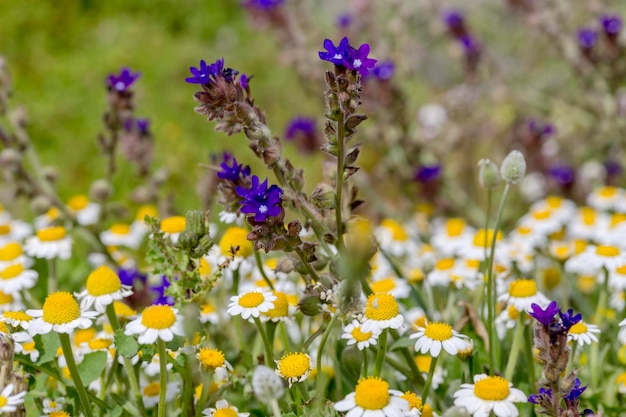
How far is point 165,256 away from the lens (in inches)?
36.5

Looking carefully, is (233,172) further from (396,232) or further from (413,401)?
(396,232)

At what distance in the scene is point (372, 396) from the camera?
77 centimetres

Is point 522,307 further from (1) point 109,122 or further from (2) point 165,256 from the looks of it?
(1) point 109,122

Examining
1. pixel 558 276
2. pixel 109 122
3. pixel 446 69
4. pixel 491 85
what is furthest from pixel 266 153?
pixel 446 69

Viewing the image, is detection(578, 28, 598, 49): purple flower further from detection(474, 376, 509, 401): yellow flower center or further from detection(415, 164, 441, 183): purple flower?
detection(474, 376, 509, 401): yellow flower center

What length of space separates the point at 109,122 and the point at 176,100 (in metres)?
1.67

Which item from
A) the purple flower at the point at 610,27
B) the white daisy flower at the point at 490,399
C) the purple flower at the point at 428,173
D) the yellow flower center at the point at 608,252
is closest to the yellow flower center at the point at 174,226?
the white daisy flower at the point at 490,399

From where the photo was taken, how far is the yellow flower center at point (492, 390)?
814 mm

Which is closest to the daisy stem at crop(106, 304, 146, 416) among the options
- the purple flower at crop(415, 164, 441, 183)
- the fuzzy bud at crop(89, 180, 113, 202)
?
the fuzzy bud at crop(89, 180, 113, 202)

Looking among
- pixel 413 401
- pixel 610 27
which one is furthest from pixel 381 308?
pixel 610 27

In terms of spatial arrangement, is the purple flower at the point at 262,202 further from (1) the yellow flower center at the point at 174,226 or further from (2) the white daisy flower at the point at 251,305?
(1) the yellow flower center at the point at 174,226

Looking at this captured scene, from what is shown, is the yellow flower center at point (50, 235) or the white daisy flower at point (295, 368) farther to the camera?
the yellow flower center at point (50, 235)

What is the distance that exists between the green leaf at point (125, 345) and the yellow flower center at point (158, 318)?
33 millimetres

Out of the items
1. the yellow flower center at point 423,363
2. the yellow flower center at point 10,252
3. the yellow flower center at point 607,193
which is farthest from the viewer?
the yellow flower center at point 607,193
